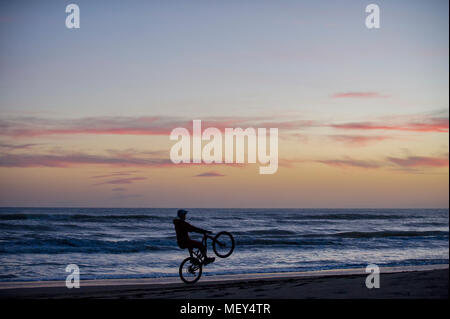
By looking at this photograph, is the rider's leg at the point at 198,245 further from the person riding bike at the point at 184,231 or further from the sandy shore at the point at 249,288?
the sandy shore at the point at 249,288

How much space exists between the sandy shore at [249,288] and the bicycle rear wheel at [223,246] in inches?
35.3

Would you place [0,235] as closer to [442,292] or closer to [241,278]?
[241,278]

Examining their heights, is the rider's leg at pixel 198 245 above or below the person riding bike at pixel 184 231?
below

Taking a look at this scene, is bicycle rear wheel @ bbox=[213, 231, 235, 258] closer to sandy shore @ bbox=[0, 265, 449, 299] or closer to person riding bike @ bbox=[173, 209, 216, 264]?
person riding bike @ bbox=[173, 209, 216, 264]

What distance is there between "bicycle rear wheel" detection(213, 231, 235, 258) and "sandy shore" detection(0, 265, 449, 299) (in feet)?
2.94

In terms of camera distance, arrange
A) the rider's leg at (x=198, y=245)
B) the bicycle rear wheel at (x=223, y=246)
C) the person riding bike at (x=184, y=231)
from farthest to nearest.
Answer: the rider's leg at (x=198, y=245) → the bicycle rear wheel at (x=223, y=246) → the person riding bike at (x=184, y=231)

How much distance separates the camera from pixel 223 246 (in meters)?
13.9

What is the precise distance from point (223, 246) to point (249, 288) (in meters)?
1.98

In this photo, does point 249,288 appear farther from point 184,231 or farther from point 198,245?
point 184,231

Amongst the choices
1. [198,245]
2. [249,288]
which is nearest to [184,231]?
[198,245]

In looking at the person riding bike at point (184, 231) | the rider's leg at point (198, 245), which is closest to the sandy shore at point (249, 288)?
the rider's leg at point (198, 245)

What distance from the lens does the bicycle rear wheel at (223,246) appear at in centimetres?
1195
